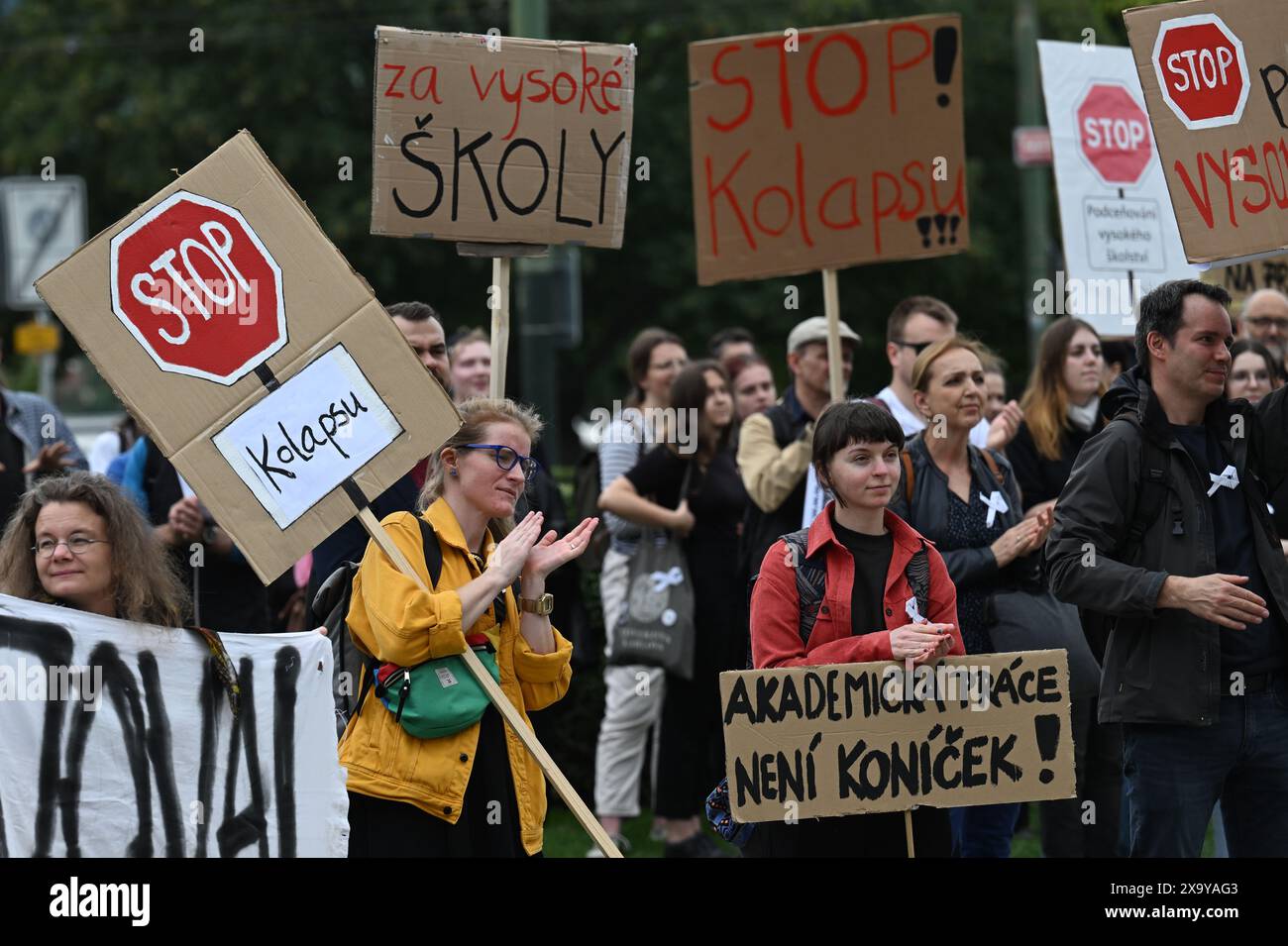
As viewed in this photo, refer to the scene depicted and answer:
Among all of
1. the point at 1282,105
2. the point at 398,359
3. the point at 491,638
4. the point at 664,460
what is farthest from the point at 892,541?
the point at 664,460

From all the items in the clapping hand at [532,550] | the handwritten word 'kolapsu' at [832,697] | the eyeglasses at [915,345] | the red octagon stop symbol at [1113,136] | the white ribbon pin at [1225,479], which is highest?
the red octagon stop symbol at [1113,136]

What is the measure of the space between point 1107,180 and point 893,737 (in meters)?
3.60

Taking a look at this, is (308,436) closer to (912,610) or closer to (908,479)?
(912,610)

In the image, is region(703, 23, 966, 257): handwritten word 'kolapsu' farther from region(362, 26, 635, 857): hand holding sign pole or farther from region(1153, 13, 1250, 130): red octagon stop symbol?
region(1153, 13, 1250, 130): red octagon stop symbol

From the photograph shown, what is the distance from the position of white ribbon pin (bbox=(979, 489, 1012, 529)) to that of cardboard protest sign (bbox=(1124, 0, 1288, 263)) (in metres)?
0.97

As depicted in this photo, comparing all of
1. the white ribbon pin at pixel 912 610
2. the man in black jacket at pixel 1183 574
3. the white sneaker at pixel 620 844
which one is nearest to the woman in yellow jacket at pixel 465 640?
the white ribbon pin at pixel 912 610

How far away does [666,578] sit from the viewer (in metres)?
7.54

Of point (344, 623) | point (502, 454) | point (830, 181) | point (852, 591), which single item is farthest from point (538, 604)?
point (830, 181)

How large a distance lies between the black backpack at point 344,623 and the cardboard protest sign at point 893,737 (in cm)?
74

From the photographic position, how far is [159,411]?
14.4ft

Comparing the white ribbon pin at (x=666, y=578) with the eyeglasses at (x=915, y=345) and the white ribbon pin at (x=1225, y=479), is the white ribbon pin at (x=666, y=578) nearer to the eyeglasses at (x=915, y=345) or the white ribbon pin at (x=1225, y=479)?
the eyeglasses at (x=915, y=345)

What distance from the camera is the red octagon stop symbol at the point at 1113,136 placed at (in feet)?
24.6

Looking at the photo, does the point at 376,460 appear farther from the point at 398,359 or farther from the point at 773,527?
the point at 773,527

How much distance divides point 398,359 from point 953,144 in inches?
106
